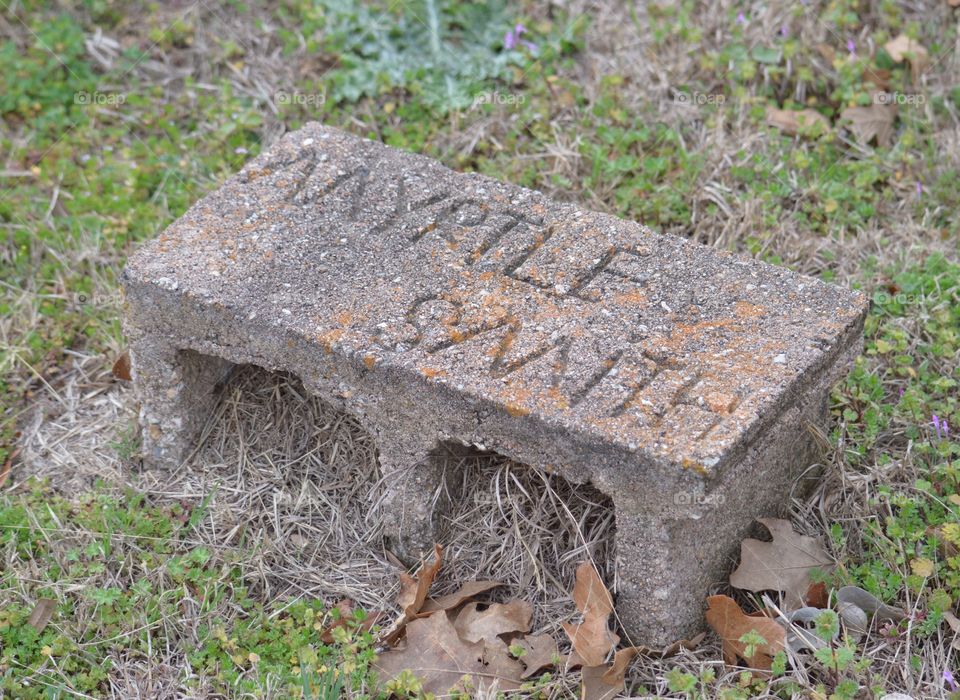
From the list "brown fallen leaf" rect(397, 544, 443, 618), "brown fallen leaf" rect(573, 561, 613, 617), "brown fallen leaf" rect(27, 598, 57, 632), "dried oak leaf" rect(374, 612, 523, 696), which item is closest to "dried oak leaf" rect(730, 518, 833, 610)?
"brown fallen leaf" rect(573, 561, 613, 617)

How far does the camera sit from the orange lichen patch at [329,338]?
2.71 m

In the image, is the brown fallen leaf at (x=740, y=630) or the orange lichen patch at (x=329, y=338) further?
the orange lichen patch at (x=329, y=338)

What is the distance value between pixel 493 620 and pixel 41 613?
112 centimetres

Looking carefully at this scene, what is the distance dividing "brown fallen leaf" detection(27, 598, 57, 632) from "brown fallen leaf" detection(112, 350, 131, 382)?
82 centimetres

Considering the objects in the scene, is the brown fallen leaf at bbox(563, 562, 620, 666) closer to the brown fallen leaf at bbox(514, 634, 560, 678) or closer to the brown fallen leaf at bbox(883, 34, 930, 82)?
the brown fallen leaf at bbox(514, 634, 560, 678)

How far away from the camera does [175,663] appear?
110 inches

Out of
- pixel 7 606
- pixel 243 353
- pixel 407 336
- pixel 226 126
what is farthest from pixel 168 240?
pixel 226 126

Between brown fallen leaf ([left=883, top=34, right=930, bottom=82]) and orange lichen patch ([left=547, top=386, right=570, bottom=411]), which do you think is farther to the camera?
brown fallen leaf ([left=883, top=34, right=930, bottom=82])

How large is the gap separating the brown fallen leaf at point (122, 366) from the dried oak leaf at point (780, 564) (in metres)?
1.87

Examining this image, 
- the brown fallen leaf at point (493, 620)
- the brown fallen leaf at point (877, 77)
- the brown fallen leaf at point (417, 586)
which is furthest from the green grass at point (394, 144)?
the brown fallen leaf at point (493, 620)

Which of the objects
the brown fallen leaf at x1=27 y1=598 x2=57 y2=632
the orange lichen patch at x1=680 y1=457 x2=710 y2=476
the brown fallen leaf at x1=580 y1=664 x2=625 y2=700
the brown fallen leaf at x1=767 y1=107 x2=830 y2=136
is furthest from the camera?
the brown fallen leaf at x1=767 y1=107 x2=830 y2=136

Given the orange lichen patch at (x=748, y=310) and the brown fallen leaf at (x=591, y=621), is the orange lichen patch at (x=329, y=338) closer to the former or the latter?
the brown fallen leaf at (x=591, y=621)

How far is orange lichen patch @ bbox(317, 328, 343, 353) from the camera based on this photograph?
8.87 ft

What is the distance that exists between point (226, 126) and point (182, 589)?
6.72 ft
